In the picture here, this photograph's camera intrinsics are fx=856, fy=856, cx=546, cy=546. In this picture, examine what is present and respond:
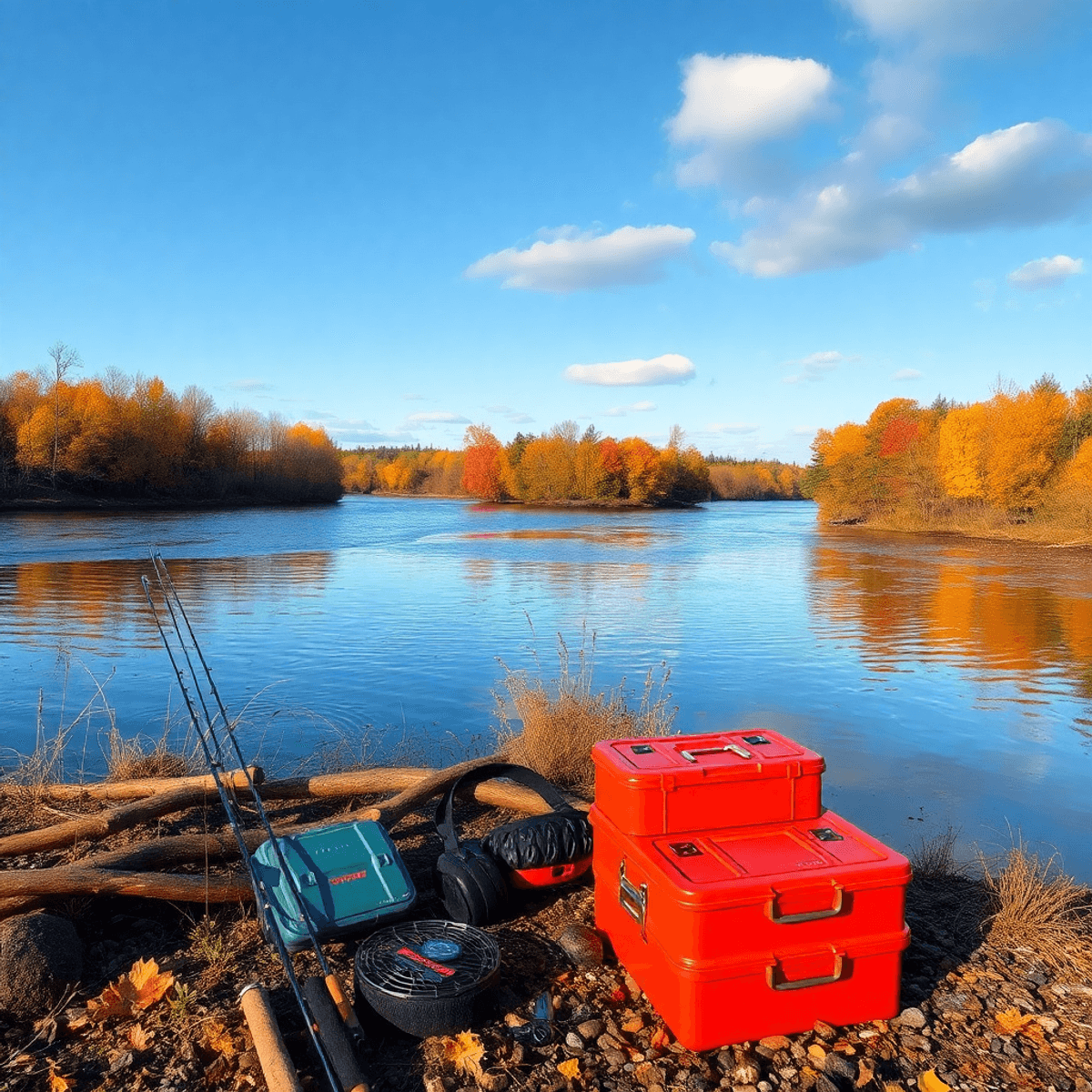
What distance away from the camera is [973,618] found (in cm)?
1703

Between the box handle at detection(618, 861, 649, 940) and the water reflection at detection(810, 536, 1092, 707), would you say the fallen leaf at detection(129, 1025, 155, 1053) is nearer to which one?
the box handle at detection(618, 861, 649, 940)

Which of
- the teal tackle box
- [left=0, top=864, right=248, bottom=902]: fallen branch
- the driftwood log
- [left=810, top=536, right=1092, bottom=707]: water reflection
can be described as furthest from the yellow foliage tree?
[left=0, top=864, right=248, bottom=902]: fallen branch

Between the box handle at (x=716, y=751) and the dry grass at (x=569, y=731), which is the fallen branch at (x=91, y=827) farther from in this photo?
the box handle at (x=716, y=751)

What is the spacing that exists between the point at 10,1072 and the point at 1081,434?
54.8 m

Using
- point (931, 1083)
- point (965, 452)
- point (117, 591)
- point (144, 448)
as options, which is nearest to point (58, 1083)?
point (931, 1083)

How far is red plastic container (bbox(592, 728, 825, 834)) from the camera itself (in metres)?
3.30

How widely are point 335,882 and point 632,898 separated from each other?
1.28m

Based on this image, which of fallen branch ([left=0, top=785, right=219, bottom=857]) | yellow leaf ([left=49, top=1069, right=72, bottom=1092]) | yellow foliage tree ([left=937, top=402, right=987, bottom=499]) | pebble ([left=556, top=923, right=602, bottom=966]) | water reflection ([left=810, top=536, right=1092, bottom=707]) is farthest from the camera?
yellow foliage tree ([left=937, top=402, right=987, bottom=499])

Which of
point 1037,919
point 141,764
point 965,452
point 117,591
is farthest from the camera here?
point 965,452

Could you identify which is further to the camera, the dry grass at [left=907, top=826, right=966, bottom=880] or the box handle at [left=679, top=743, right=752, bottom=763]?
the dry grass at [left=907, top=826, right=966, bottom=880]

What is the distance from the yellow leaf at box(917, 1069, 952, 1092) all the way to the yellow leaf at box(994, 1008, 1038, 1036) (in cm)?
45

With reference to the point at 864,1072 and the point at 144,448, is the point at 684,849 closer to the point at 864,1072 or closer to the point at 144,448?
the point at 864,1072

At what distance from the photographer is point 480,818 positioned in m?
5.05

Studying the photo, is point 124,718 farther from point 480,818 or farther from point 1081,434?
point 1081,434
